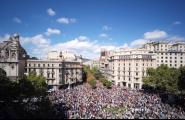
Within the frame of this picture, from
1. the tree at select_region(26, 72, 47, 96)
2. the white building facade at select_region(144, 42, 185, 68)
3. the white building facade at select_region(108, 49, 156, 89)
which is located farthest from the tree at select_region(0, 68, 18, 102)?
the white building facade at select_region(144, 42, 185, 68)

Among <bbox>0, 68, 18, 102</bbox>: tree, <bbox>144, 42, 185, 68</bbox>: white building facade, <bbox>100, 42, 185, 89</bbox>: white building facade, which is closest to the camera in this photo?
<bbox>0, 68, 18, 102</bbox>: tree

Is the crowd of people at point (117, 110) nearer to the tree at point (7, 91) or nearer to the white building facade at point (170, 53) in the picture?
the tree at point (7, 91)

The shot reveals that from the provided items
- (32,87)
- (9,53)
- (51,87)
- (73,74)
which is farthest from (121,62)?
(32,87)

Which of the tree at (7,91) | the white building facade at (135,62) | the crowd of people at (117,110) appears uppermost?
the white building facade at (135,62)

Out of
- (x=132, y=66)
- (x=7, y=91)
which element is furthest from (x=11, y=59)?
(x=132, y=66)

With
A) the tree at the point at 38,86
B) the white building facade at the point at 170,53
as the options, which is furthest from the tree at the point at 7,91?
the white building facade at the point at 170,53

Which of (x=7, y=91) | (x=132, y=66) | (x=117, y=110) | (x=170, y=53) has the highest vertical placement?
(x=170, y=53)

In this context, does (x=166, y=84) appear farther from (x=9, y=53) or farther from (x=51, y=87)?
(x=9, y=53)

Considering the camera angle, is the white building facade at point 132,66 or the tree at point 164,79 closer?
the tree at point 164,79

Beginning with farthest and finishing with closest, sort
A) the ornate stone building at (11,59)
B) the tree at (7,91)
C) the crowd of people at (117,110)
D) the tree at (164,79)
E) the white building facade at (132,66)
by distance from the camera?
the white building facade at (132,66) < the ornate stone building at (11,59) < the tree at (164,79) < the tree at (7,91) < the crowd of people at (117,110)

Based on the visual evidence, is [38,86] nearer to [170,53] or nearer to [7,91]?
[7,91]

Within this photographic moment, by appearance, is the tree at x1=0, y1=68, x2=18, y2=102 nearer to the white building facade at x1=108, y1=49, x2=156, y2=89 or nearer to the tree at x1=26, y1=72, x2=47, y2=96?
the tree at x1=26, y1=72, x2=47, y2=96
